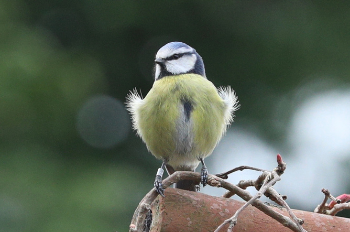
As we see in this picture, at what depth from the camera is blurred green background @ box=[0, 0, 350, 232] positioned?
3.16m

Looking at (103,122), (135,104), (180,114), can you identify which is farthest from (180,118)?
(103,122)

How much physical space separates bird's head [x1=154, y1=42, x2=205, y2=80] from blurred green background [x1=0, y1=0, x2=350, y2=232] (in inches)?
48.3

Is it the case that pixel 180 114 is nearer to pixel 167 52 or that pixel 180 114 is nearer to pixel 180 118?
pixel 180 118

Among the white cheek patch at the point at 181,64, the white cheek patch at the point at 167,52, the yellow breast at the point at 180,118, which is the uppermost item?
the white cheek patch at the point at 167,52

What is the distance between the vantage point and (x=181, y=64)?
2.12 m

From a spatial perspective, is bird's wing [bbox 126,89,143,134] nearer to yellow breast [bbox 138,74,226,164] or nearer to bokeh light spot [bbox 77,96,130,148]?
yellow breast [bbox 138,74,226,164]

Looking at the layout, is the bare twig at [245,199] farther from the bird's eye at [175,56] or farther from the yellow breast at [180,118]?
the bird's eye at [175,56]

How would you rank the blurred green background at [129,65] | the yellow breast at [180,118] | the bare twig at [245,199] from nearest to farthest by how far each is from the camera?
the bare twig at [245,199] → the yellow breast at [180,118] → the blurred green background at [129,65]

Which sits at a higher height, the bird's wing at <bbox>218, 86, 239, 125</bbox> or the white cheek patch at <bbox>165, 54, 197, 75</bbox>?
the white cheek patch at <bbox>165, 54, 197, 75</bbox>

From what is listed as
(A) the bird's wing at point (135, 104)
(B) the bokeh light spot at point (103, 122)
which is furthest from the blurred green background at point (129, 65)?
(A) the bird's wing at point (135, 104)

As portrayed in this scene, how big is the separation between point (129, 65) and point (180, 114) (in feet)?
6.58

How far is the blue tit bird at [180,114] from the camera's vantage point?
189cm

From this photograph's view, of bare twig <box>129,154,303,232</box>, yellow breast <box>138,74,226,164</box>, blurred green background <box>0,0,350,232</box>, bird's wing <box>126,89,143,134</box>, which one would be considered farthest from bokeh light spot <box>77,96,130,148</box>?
bare twig <box>129,154,303,232</box>

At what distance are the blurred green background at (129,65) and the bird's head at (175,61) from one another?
1227 mm
